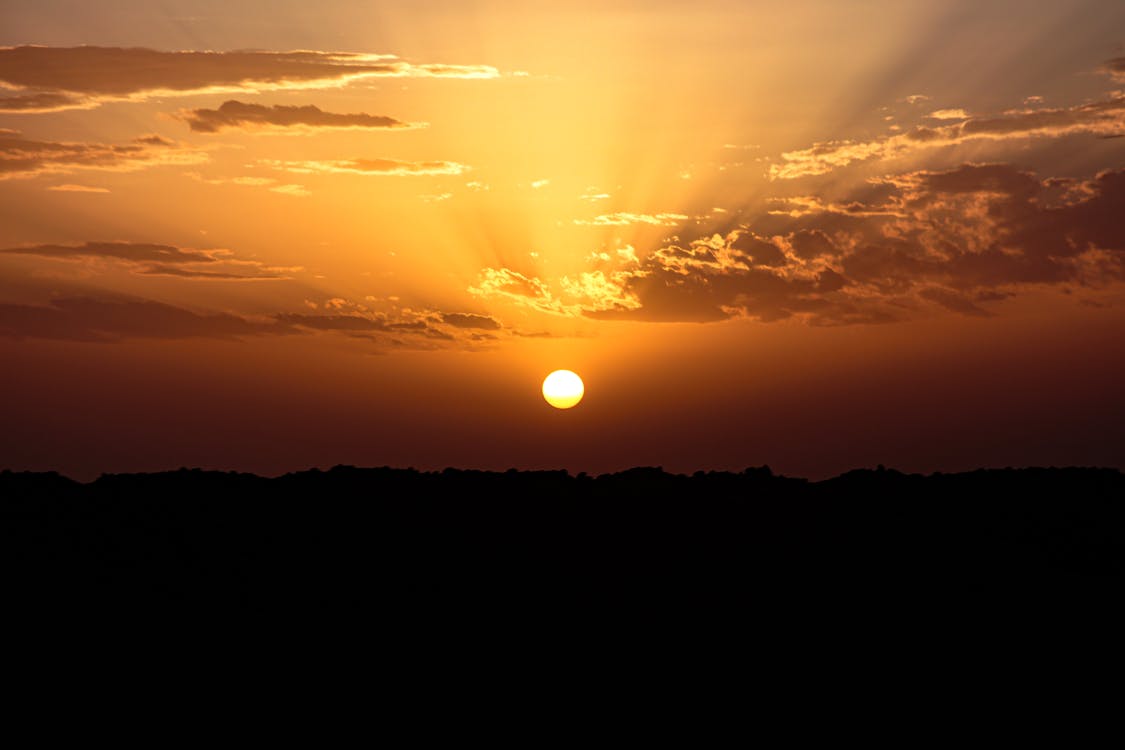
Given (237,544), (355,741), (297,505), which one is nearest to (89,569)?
(237,544)

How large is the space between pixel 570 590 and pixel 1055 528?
13.3 m

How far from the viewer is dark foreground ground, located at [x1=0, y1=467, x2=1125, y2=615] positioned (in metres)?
30.4

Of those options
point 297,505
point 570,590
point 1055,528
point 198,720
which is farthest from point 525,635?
point 1055,528

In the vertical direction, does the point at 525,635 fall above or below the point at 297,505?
below

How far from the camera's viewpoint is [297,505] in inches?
1390

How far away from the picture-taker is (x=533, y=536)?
33531mm

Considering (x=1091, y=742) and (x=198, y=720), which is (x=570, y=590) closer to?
(x=198, y=720)

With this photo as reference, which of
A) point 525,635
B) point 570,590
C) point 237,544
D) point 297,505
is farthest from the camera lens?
point 297,505

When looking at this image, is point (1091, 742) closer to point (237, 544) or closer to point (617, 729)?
point (617, 729)

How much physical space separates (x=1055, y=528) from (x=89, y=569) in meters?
25.2

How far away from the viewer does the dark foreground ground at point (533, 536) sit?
1196 inches

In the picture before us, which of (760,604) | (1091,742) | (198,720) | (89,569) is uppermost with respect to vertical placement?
(89,569)

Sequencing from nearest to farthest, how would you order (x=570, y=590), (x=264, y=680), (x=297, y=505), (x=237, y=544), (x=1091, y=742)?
(x=1091, y=742) < (x=264, y=680) < (x=570, y=590) < (x=237, y=544) < (x=297, y=505)

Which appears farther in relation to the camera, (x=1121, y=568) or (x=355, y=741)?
(x=1121, y=568)
